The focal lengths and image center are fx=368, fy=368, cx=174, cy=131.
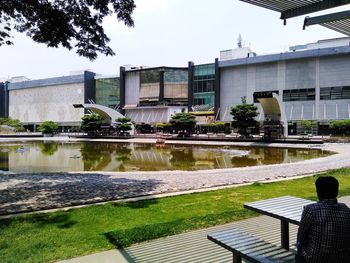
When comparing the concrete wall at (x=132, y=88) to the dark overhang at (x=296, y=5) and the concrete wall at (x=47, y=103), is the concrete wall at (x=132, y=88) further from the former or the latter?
the dark overhang at (x=296, y=5)

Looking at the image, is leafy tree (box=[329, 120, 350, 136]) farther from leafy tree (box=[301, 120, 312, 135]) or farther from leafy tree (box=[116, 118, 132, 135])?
leafy tree (box=[116, 118, 132, 135])

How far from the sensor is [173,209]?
7543mm

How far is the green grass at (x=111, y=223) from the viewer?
203 inches

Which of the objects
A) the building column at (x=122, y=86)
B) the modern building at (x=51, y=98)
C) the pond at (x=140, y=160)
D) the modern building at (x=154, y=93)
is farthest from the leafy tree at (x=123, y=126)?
the pond at (x=140, y=160)

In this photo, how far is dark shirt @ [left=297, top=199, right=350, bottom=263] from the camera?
309 centimetres

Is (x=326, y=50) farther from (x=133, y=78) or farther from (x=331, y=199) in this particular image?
(x=331, y=199)

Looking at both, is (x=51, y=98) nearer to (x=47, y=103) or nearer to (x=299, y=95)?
(x=47, y=103)

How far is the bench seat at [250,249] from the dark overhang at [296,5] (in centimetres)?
285

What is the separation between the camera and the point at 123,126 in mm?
61312

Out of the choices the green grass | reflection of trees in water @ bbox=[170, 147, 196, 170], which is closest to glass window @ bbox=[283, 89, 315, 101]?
reflection of trees in water @ bbox=[170, 147, 196, 170]

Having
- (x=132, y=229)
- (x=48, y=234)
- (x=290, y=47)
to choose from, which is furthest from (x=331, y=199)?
(x=290, y=47)

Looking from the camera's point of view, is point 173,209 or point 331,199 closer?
point 331,199

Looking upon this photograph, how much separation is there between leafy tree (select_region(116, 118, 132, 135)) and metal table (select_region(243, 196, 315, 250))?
187ft

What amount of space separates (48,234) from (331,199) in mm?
4400
